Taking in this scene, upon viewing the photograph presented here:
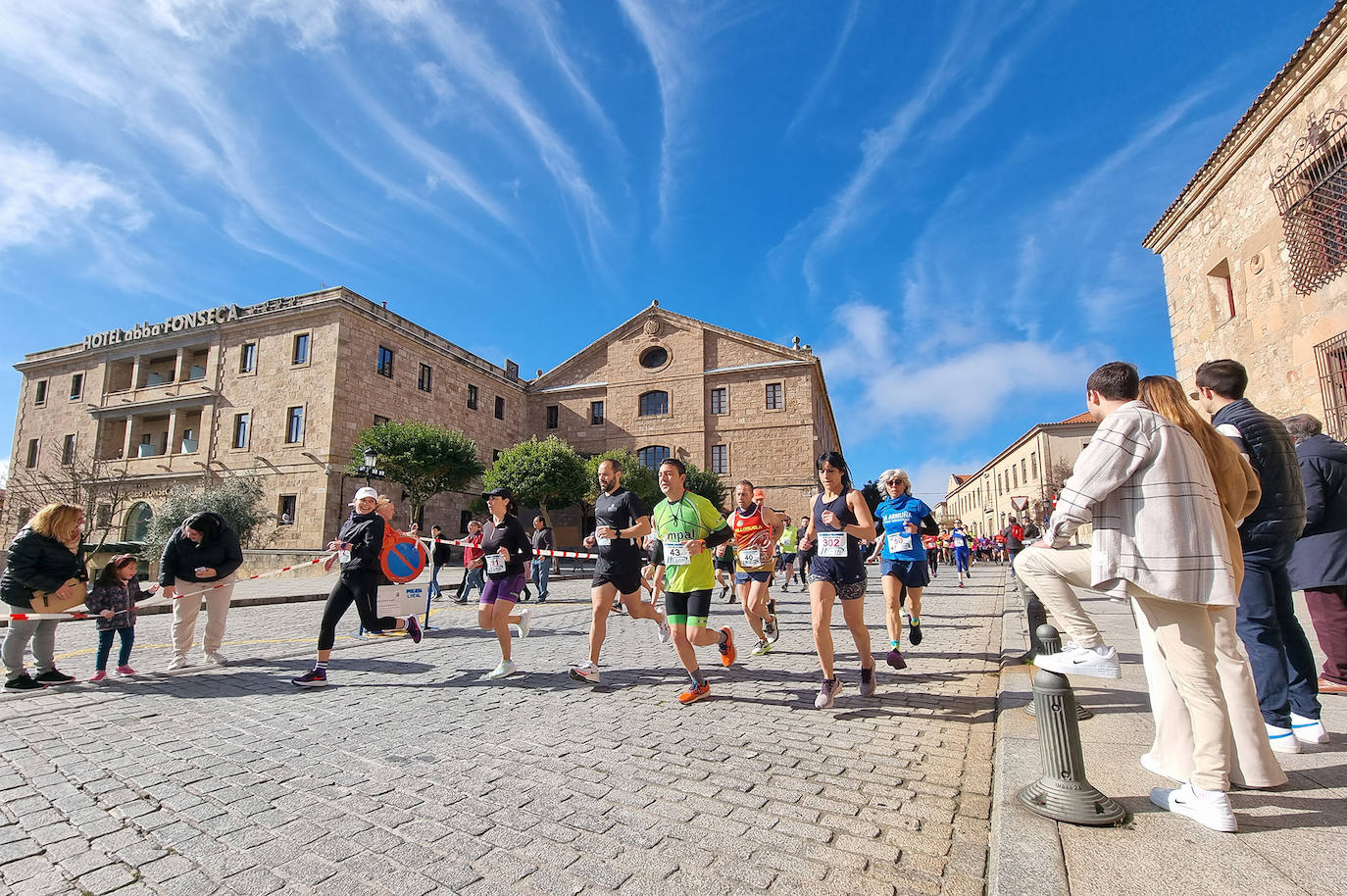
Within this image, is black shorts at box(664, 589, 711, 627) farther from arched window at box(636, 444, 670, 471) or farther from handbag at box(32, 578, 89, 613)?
arched window at box(636, 444, 670, 471)

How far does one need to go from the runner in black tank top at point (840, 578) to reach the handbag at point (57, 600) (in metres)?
6.45

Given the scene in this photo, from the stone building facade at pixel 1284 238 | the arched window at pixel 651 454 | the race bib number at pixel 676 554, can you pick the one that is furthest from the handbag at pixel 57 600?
the arched window at pixel 651 454

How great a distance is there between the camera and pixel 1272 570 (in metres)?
3.33

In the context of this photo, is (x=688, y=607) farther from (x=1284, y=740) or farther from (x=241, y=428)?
(x=241, y=428)

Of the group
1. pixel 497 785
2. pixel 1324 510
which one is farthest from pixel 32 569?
pixel 1324 510

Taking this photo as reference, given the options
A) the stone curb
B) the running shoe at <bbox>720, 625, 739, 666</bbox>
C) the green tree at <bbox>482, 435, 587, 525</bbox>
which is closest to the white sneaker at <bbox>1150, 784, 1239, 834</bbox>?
the stone curb

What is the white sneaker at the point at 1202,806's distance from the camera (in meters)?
2.35

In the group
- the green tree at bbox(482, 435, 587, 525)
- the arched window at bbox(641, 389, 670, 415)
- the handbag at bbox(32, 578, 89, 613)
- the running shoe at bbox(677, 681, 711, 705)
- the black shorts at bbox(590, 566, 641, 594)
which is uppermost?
the arched window at bbox(641, 389, 670, 415)

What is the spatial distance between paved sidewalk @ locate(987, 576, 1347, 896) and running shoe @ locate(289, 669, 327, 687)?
→ 212 inches

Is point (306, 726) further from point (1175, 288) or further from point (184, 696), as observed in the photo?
point (1175, 288)

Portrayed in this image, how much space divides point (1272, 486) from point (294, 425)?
1312 inches

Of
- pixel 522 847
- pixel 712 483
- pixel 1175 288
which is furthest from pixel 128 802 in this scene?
pixel 712 483

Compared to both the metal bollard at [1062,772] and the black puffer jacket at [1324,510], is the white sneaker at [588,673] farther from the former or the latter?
the black puffer jacket at [1324,510]

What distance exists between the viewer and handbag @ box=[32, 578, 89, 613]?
18.2ft
